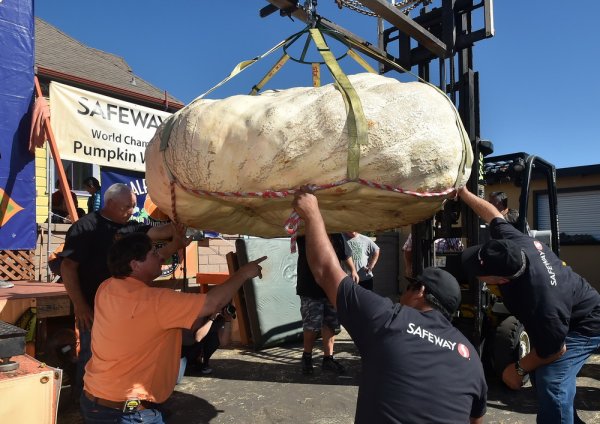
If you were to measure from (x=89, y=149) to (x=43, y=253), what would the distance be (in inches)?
63.9

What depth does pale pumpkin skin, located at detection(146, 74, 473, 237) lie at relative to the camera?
72.9 inches

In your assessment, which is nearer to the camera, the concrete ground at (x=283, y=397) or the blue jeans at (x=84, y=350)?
the blue jeans at (x=84, y=350)

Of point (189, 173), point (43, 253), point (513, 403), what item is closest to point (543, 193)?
point (513, 403)

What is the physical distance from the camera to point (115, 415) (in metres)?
2.30

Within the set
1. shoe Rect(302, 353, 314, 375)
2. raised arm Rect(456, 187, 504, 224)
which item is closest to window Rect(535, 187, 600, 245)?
shoe Rect(302, 353, 314, 375)

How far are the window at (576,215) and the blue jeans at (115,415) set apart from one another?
39.0ft

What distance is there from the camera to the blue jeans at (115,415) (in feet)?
7.53

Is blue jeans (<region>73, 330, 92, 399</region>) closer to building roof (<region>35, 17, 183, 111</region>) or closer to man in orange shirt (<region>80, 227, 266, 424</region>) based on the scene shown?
man in orange shirt (<region>80, 227, 266, 424</region>)

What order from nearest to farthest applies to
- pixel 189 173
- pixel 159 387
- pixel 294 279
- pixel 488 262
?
pixel 189 173 < pixel 159 387 < pixel 488 262 < pixel 294 279

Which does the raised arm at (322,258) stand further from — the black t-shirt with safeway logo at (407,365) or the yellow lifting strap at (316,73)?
the yellow lifting strap at (316,73)

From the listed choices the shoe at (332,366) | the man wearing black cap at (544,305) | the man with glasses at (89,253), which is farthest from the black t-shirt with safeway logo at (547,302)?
the shoe at (332,366)

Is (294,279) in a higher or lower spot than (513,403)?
higher

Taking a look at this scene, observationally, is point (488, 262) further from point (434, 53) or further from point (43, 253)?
point (43, 253)

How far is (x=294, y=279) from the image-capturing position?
22.8 ft
